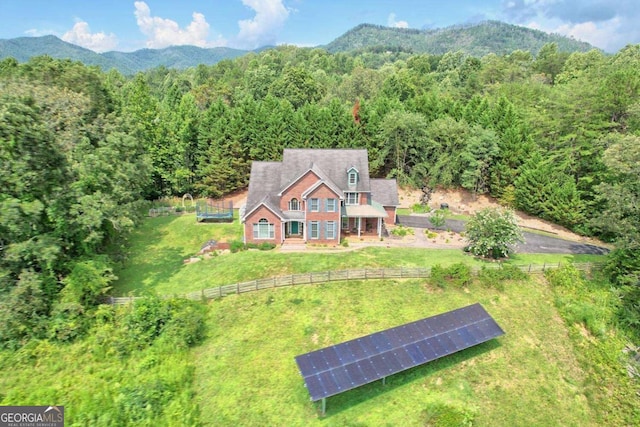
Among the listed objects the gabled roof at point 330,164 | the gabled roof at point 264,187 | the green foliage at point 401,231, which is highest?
the gabled roof at point 330,164

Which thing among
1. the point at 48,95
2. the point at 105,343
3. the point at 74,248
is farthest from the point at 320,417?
the point at 48,95

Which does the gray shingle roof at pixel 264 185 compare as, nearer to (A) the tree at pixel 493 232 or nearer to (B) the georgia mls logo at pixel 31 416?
(A) the tree at pixel 493 232

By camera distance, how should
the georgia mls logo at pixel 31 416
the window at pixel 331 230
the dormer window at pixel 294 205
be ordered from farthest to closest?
the dormer window at pixel 294 205
the window at pixel 331 230
the georgia mls logo at pixel 31 416

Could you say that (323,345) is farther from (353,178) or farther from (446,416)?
(353,178)

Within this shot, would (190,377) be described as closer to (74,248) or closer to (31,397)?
(31,397)

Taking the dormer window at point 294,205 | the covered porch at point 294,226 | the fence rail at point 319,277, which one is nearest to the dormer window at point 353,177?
the dormer window at point 294,205
